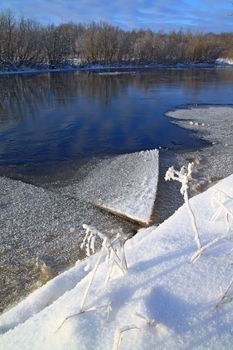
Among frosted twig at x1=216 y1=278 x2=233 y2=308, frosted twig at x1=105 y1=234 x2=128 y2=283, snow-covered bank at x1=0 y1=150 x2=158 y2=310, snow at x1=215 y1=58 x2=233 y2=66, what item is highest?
snow at x1=215 y1=58 x2=233 y2=66

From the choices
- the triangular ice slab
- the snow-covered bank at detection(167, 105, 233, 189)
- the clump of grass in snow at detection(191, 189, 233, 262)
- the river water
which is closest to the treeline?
the river water

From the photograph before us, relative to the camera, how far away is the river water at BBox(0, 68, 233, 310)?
17.3ft

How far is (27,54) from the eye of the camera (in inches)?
2025

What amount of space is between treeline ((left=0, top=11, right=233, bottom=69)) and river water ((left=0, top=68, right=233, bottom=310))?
28.8 m

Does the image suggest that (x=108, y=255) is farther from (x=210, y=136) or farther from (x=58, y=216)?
(x=210, y=136)

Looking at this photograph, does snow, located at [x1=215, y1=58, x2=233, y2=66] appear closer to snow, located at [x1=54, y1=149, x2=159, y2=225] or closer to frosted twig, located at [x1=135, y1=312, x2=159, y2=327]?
snow, located at [x1=54, y1=149, x2=159, y2=225]

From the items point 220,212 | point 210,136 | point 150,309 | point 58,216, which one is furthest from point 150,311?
point 210,136

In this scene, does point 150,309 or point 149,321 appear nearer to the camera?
point 149,321

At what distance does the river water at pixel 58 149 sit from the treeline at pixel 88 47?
28.8 metres

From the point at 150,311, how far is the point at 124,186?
19.1 feet

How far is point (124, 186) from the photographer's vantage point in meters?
7.91

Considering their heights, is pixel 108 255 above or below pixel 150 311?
above

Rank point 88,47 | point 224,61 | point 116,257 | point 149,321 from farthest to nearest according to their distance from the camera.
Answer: point 224,61 → point 88,47 → point 116,257 → point 149,321

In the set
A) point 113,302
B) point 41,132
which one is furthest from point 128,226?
point 41,132
